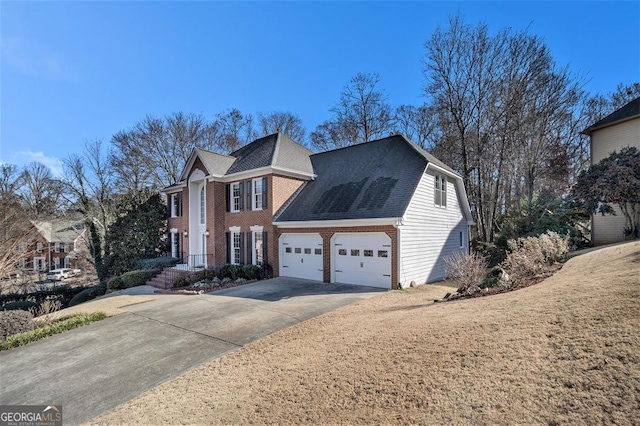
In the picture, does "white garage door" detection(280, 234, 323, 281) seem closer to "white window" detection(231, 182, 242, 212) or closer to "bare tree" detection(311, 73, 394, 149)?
"white window" detection(231, 182, 242, 212)

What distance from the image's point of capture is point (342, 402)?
4406 millimetres

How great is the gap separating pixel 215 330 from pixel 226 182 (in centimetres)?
1278

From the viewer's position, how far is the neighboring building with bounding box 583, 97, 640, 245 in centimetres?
1642

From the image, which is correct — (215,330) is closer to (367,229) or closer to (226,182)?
(367,229)

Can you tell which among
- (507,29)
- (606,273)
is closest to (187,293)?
(606,273)

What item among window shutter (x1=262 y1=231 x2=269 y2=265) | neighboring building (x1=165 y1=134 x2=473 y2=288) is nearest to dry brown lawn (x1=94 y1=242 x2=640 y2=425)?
neighboring building (x1=165 y1=134 x2=473 y2=288)

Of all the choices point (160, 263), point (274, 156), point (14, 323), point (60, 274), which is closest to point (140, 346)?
point (14, 323)

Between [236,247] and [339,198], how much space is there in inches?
300

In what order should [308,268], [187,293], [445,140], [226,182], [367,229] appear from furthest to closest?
[445,140], [226,182], [308,268], [187,293], [367,229]

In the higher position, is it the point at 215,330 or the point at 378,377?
the point at 378,377

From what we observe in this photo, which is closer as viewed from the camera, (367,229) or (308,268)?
(367,229)

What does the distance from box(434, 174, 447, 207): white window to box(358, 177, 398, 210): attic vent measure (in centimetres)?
303

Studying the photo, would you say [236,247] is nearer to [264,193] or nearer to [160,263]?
[264,193]

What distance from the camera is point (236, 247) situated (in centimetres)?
1936
